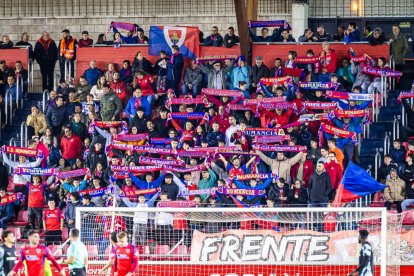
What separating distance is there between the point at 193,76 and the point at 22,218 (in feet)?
16.3

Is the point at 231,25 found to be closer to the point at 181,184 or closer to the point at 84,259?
the point at 181,184

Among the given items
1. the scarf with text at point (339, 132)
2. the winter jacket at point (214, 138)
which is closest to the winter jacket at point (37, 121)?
the winter jacket at point (214, 138)

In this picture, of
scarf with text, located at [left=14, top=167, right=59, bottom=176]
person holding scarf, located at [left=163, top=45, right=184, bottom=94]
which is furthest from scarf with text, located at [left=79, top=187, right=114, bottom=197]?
person holding scarf, located at [left=163, top=45, right=184, bottom=94]

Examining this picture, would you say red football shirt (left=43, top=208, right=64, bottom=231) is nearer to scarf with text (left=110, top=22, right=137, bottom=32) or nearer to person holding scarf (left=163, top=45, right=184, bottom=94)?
person holding scarf (left=163, top=45, right=184, bottom=94)

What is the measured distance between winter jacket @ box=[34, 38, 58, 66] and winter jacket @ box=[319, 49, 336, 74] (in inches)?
260

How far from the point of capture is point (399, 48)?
30.5 meters

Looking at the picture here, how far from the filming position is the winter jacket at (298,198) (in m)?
26.7

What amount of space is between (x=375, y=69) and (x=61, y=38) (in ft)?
29.2

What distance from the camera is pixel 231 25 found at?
3481 cm

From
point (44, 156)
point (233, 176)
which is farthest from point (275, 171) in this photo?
point (44, 156)

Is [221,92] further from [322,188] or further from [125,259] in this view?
[125,259]

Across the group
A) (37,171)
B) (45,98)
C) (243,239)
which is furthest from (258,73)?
(243,239)

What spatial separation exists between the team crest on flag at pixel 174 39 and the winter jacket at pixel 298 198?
6015 mm

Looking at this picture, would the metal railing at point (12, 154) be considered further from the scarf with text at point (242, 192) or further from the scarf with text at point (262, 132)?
the scarf with text at point (242, 192)
